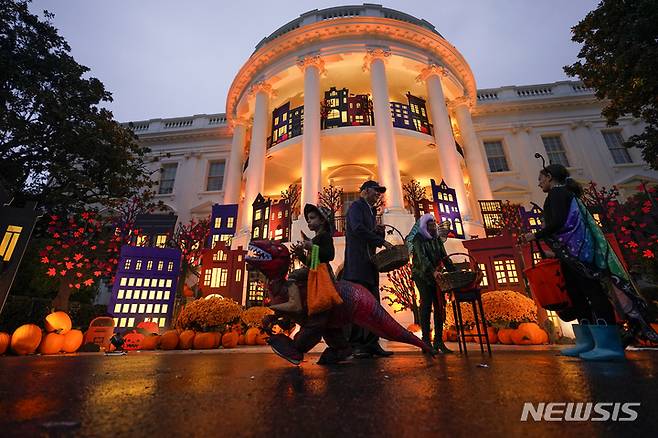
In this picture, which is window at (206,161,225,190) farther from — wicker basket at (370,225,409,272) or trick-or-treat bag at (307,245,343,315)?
trick-or-treat bag at (307,245,343,315)

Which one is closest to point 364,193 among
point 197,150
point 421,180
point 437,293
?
point 437,293

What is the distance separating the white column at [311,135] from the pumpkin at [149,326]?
5.92m

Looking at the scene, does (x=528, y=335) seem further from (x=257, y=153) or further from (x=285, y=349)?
(x=257, y=153)

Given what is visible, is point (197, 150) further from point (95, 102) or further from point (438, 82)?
point (438, 82)

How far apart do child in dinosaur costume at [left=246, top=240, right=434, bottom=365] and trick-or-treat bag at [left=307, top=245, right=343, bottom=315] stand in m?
0.17

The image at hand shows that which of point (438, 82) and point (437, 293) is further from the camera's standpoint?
point (438, 82)

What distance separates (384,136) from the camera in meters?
11.8

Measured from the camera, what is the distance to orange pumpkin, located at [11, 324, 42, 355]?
4785 millimetres

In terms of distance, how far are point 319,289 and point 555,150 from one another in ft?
72.7

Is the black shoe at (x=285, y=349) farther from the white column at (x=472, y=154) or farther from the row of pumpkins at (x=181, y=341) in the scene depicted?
the white column at (x=472, y=154)

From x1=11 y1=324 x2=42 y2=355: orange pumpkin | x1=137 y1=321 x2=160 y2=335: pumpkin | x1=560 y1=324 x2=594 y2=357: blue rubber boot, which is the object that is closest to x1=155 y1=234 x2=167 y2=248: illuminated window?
x1=137 y1=321 x2=160 y2=335: pumpkin

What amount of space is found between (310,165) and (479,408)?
11.1 metres

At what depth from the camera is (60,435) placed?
761mm

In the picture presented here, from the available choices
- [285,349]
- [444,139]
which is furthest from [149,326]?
[444,139]
